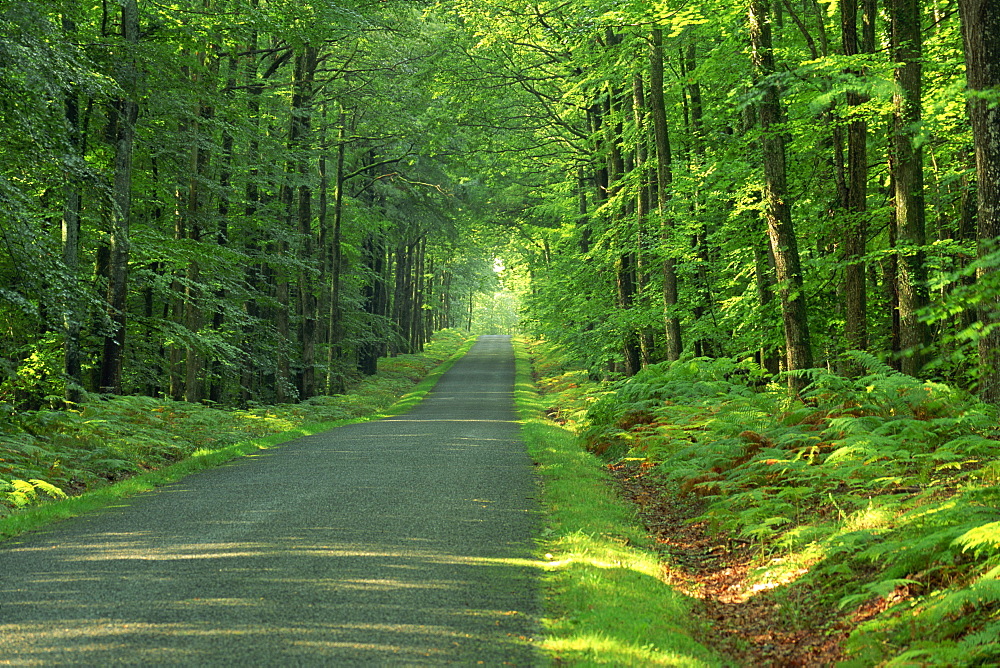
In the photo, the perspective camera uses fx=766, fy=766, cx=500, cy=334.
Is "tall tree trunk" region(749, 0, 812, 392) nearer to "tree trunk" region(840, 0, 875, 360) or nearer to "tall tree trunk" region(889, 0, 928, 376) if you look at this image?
"tree trunk" region(840, 0, 875, 360)

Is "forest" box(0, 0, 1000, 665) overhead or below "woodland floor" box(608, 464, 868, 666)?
overhead

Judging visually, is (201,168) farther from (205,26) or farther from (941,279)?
(941,279)

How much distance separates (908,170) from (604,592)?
851 cm

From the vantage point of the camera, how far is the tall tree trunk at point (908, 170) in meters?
11.1

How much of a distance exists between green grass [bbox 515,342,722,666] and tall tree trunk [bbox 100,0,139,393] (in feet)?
30.4

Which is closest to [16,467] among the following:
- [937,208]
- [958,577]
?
[958,577]

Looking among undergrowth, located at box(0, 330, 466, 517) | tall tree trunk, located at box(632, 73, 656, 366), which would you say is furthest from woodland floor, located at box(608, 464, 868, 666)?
tall tree trunk, located at box(632, 73, 656, 366)

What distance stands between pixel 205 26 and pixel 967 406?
14.6 meters

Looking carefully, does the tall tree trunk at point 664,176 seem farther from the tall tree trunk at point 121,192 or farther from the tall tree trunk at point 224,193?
the tall tree trunk at point 121,192

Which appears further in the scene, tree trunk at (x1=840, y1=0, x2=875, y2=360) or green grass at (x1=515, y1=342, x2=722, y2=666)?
tree trunk at (x1=840, y1=0, x2=875, y2=360)

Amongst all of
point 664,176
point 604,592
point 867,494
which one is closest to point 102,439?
point 604,592

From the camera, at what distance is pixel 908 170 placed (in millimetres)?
11219

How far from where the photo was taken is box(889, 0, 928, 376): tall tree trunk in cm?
1108

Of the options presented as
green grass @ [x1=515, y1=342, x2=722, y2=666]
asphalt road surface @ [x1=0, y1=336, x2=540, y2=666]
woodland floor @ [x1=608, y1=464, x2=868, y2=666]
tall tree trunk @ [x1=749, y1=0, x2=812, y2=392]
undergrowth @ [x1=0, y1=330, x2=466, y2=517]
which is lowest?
woodland floor @ [x1=608, y1=464, x2=868, y2=666]
